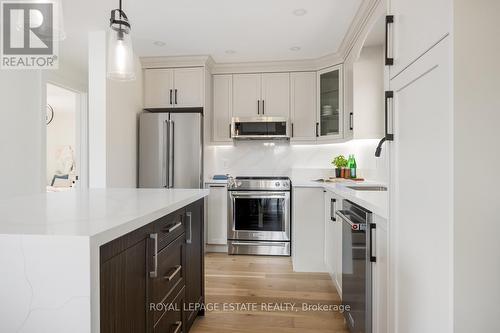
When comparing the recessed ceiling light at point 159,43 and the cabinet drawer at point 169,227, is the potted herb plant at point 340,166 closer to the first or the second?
the cabinet drawer at point 169,227

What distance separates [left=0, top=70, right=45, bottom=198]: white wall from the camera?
2.39m

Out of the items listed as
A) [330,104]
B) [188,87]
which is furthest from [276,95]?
[188,87]

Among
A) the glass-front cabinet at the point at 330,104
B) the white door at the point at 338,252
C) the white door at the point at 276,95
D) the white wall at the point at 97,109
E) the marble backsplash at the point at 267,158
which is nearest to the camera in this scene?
the white door at the point at 338,252

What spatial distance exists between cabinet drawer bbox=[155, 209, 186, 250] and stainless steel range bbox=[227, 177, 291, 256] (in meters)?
1.87

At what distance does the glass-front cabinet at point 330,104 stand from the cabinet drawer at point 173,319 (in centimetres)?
258

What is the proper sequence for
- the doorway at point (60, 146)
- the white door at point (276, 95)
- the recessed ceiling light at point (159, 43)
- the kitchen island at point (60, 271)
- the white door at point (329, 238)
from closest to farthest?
the kitchen island at point (60, 271) → the white door at point (329, 238) → the recessed ceiling light at point (159, 43) → the white door at point (276, 95) → the doorway at point (60, 146)

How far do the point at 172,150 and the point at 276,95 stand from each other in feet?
5.07

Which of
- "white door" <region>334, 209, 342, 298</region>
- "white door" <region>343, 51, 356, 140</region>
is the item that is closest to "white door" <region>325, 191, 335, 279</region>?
"white door" <region>334, 209, 342, 298</region>

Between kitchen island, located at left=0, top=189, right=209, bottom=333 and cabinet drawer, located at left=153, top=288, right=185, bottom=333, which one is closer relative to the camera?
kitchen island, located at left=0, top=189, right=209, bottom=333

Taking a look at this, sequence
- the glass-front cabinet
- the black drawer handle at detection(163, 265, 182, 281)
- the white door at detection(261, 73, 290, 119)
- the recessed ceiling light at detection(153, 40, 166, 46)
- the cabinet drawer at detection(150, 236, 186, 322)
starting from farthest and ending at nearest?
the white door at detection(261, 73, 290, 119)
the glass-front cabinet
the recessed ceiling light at detection(153, 40, 166, 46)
the black drawer handle at detection(163, 265, 182, 281)
the cabinet drawer at detection(150, 236, 186, 322)

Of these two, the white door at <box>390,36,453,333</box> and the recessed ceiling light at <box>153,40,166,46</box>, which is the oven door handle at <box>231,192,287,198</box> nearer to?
the recessed ceiling light at <box>153,40,166,46</box>

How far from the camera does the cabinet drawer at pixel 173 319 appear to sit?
4.34ft

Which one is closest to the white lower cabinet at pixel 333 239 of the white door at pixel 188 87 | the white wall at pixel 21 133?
the white door at pixel 188 87

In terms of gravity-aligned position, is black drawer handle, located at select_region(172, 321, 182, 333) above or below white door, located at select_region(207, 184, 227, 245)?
below
